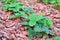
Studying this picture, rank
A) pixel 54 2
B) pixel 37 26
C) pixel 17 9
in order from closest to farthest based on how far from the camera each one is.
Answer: pixel 37 26
pixel 17 9
pixel 54 2

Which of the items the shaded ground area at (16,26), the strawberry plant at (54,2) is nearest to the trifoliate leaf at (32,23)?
the shaded ground area at (16,26)

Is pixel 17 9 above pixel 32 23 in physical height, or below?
above

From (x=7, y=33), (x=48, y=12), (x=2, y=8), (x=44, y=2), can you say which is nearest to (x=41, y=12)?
(x=48, y=12)

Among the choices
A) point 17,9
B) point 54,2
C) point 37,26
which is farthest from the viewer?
point 54,2

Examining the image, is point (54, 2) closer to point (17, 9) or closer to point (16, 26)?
point (17, 9)

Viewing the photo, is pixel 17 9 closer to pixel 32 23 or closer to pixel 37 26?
pixel 32 23

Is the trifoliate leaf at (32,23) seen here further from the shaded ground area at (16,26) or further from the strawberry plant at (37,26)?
the shaded ground area at (16,26)

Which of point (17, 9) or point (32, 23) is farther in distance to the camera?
point (17, 9)

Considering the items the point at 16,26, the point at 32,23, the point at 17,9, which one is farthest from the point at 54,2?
the point at 16,26
